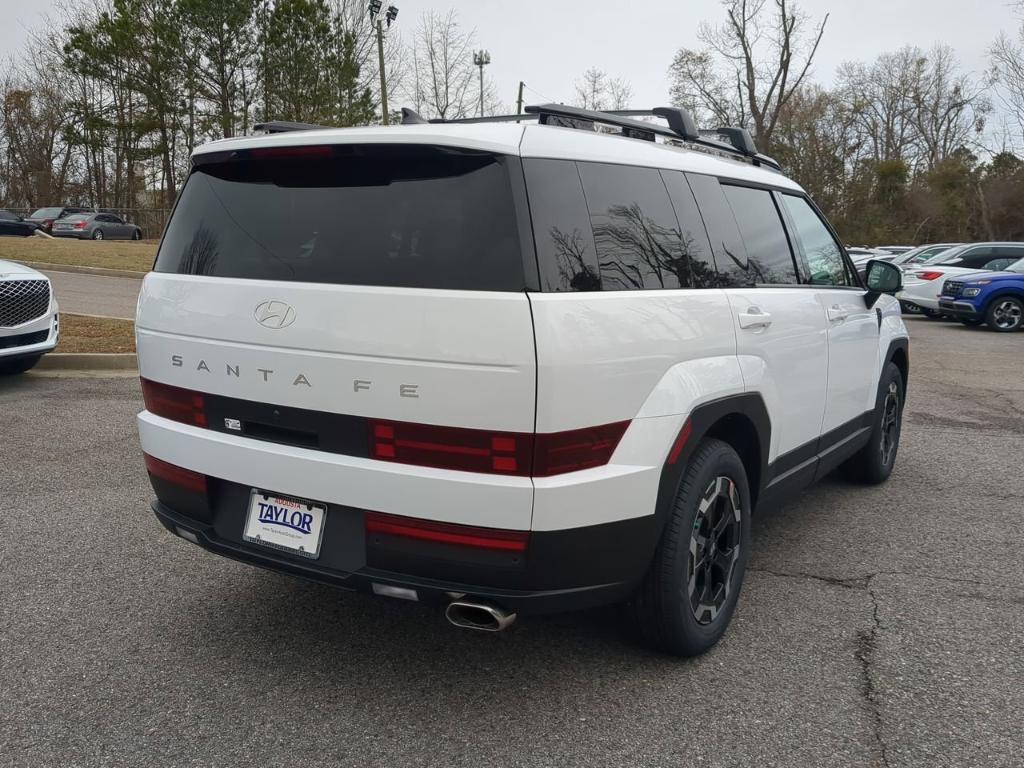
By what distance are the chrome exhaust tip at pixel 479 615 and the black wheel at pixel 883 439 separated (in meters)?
3.40

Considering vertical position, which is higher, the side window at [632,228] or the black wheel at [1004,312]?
the side window at [632,228]

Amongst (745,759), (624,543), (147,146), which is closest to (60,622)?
(624,543)

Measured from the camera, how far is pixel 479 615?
2.70 meters

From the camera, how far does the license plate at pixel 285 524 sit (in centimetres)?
284

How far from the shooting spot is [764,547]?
4516mm

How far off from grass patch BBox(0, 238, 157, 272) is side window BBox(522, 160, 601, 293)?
64.4ft

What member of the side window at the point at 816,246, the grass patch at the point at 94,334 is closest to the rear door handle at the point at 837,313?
the side window at the point at 816,246

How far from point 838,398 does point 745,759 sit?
7.77 ft

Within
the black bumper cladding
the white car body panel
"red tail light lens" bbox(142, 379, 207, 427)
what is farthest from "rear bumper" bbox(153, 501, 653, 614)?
the white car body panel

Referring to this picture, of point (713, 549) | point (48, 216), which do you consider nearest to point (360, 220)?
point (713, 549)

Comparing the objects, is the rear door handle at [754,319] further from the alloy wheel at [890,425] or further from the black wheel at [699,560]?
the alloy wheel at [890,425]

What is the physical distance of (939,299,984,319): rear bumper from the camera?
55.7 ft

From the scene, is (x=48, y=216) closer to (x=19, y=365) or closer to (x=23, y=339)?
(x=19, y=365)

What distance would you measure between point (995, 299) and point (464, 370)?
17.3m
